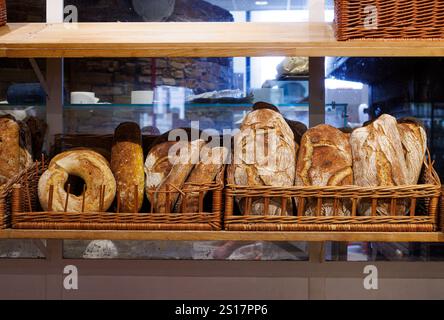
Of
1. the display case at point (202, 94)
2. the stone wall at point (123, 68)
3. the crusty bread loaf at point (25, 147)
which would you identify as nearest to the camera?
the crusty bread loaf at point (25, 147)

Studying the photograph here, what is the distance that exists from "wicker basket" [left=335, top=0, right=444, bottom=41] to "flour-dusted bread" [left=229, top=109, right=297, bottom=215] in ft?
1.04

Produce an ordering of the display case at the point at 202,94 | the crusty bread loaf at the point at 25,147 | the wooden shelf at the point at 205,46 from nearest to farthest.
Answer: the wooden shelf at the point at 205,46
the crusty bread loaf at the point at 25,147
the display case at the point at 202,94

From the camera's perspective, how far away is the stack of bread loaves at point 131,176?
61.2 inches

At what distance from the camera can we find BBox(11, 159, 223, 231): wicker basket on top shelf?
4.94ft

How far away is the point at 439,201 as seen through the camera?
59.4 inches

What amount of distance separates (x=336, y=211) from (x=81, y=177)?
2.44 feet

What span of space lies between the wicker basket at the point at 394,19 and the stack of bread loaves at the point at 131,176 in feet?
1.68

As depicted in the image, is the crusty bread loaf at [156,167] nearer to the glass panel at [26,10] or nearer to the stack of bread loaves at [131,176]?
the stack of bread loaves at [131,176]

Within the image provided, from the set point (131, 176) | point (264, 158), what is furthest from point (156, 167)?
point (264, 158)

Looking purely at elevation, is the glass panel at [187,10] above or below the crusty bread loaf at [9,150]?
above

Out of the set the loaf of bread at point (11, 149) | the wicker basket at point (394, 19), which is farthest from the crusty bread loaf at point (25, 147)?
the wicker basket at point (394, 19)

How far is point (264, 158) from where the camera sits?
1529mm

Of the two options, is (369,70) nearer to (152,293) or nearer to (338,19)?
(338,19)
